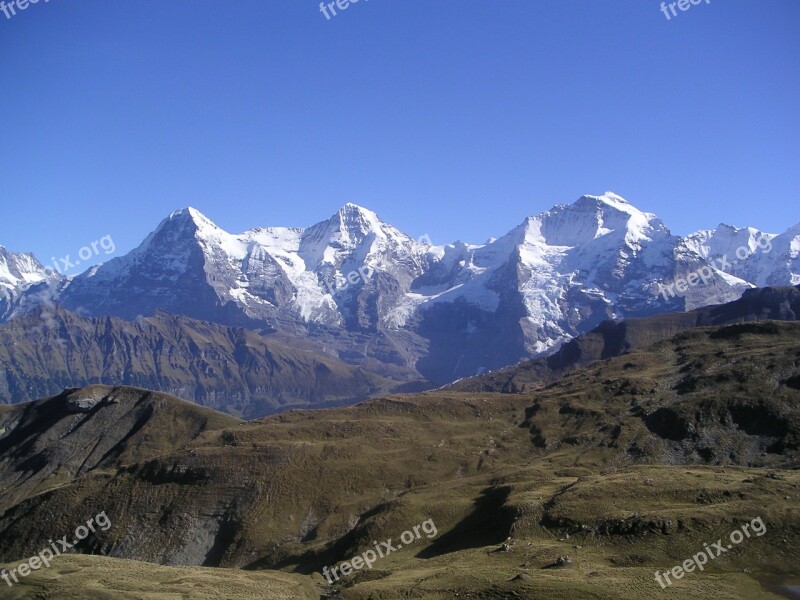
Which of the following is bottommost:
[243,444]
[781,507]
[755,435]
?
[755,435]

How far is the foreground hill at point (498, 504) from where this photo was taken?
82688 millimetres

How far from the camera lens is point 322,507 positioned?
6516 inches

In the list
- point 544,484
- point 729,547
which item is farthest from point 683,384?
point 729,547

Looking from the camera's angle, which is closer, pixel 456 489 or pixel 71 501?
pixel 456 489

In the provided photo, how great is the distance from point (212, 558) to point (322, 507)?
2642cm

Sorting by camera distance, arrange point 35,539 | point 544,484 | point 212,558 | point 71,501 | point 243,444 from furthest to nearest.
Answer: point 243,444 → point 71,501 → point 35,539 → point 212,558 → point 544,484

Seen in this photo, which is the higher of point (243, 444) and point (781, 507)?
point (243, 444)

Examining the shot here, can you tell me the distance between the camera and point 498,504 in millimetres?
121750

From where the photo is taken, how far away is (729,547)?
83.2 metres

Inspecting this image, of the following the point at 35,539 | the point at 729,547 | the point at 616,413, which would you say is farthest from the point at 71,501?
the point at 729,547

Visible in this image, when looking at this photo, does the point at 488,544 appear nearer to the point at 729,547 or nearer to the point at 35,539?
the point at 729,547

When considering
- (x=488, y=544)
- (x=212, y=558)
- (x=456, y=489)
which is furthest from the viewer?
(x=212, y=558)

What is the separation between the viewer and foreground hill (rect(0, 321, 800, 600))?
271 ft

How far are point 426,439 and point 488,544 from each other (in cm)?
9253
